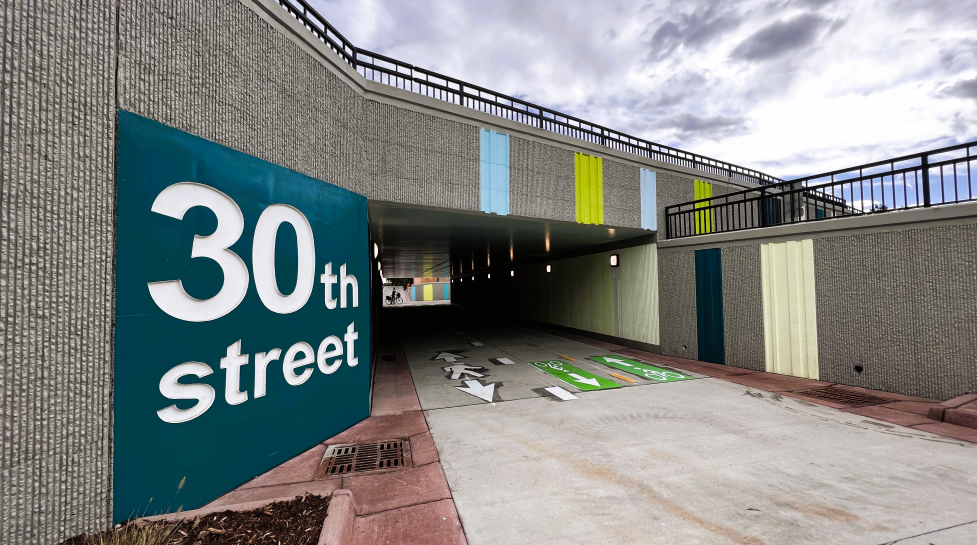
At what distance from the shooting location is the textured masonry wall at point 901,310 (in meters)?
6.20

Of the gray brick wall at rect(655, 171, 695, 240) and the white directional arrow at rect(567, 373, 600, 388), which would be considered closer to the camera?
the white directional arrow at rect(567, 373, 600, 388)

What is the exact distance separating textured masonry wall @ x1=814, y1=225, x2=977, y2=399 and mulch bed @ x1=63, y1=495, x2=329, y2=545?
9973mm

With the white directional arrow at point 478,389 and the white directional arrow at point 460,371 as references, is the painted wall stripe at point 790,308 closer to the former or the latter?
the white directional arrow at point 478,389

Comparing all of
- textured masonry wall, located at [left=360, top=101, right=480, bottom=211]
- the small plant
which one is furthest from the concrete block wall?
the small plant

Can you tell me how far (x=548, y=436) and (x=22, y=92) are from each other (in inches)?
244

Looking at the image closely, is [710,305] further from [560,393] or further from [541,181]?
[541,181]

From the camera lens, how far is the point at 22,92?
2.60 meters

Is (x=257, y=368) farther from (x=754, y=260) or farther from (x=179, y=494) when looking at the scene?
(x=754, y=260)

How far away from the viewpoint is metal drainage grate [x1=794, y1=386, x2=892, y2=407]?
6.52 m

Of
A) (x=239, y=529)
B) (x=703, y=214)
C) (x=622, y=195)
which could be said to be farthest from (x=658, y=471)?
(x=703, y=214)

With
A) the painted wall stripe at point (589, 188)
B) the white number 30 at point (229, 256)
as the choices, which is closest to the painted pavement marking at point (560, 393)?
the painted wall stripe at point (589, 188)

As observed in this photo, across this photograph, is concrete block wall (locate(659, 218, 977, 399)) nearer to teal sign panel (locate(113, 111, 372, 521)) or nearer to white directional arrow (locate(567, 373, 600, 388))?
white directional arrow (locate(567, 373, 600, 388))

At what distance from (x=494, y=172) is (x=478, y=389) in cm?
477

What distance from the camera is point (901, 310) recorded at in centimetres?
686
